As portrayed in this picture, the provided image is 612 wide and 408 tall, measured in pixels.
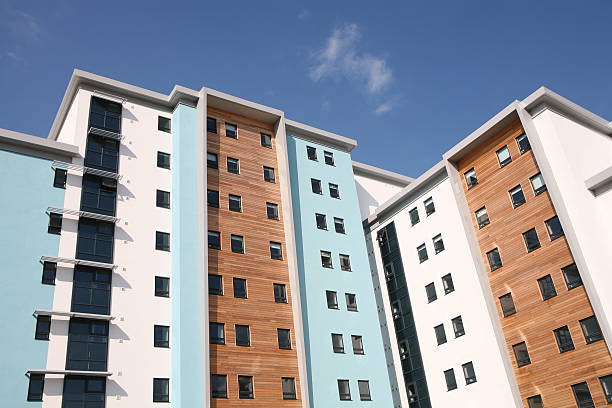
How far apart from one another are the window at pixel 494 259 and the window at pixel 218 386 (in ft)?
61.2

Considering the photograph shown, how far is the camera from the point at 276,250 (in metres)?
38.4

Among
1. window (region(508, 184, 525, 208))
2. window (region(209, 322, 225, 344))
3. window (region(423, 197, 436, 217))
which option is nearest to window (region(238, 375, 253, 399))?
window (region(209, 322, 225, 344))

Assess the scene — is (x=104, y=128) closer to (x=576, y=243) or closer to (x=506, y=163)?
(x=506, y=163)

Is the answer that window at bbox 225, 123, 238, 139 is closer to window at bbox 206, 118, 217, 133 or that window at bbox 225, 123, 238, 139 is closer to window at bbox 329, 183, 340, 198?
window at bbox 206, 118, 217, 133

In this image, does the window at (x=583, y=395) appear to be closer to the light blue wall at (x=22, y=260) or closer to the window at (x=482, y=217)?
the window at (x=482, y=217)

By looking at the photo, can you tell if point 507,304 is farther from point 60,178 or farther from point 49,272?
point 60,178

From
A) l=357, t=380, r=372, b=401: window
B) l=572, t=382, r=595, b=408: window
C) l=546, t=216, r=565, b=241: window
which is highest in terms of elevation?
l=546, t=216, r=565, b=241: window

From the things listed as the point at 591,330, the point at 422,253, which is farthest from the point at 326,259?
the point at 591,330

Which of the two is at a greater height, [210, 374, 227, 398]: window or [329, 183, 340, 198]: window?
[329, 183, 340, 198]: window

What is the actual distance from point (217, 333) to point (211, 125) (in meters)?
14.7

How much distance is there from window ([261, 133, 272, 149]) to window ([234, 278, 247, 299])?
11.2 metres

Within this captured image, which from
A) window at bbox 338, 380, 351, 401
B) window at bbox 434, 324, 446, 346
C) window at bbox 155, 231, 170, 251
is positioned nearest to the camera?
window at bbox 155, 231, 170, 251

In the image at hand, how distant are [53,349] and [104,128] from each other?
46.2 feet

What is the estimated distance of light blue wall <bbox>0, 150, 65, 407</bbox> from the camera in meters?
27.2
